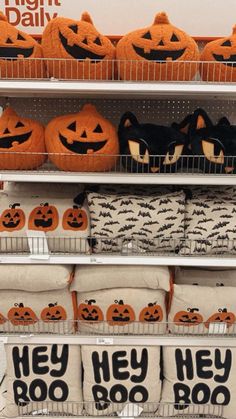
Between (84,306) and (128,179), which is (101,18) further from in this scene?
(84,306)

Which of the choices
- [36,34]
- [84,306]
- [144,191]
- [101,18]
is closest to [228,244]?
[144,191]

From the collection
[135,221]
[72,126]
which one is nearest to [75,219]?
[135,221]

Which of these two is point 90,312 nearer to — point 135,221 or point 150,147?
point 135,221

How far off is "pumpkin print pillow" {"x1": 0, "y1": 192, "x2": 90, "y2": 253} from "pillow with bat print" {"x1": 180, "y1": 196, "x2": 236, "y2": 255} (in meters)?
0.44

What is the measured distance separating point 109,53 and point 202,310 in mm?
1103

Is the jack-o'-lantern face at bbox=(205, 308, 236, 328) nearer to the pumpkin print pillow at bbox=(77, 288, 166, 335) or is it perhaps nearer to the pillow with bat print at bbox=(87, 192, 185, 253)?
the pumpkin print pillow at bbox=(77, 288, 166, 335)

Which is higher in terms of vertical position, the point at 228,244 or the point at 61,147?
the point at 61,147

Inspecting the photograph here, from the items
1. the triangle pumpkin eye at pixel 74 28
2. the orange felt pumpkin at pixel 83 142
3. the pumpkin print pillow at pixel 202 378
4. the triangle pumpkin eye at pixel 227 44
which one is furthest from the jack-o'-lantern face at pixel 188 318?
the triangle pumpkin eye at pixel 74 28

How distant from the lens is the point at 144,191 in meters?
1.65

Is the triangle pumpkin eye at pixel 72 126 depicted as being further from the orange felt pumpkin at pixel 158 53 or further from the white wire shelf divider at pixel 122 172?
the orange felt pumpkin at pixel 158 53

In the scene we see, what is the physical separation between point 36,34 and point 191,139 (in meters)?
0.87

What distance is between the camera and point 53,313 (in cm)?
163

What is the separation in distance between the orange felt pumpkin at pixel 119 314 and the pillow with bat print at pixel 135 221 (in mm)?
234

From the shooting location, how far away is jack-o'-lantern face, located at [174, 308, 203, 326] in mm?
1612
